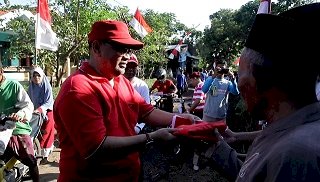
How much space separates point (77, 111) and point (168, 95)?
28.5 feet

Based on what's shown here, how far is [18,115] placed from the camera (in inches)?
154

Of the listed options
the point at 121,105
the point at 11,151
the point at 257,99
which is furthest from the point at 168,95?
the point at 257,99

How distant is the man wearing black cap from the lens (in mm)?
1008

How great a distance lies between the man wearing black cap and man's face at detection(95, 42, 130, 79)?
1171 millimetres

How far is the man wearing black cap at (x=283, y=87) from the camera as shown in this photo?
39.7 inches

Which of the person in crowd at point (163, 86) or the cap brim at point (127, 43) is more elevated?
the cap brim at point (127, 43)

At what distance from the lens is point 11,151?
172 inches

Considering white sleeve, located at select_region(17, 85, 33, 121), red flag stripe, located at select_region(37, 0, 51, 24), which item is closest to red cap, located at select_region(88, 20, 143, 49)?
white sleeve, located at select_region(17, 85, 33, 121)

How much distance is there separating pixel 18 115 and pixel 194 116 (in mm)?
2191

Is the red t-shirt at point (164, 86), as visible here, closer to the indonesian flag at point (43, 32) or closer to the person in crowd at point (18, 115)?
the indonesian flag at point (43, 32)

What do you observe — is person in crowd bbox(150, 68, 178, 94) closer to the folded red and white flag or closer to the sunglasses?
the sunglasses

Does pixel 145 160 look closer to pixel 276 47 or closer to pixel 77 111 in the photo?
pixel 77 111

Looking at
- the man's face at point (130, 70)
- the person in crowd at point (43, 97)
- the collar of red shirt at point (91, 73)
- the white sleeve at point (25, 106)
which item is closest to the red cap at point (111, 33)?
the collar of red shirt at point (91, 73)

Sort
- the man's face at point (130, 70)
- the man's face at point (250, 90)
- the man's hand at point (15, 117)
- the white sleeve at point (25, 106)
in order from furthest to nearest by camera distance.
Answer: the man's face at point (130, 70) < the white sleeve at point (25, 106) < the man's hand at point (15, 117) < the man's face at point (250, 90)
